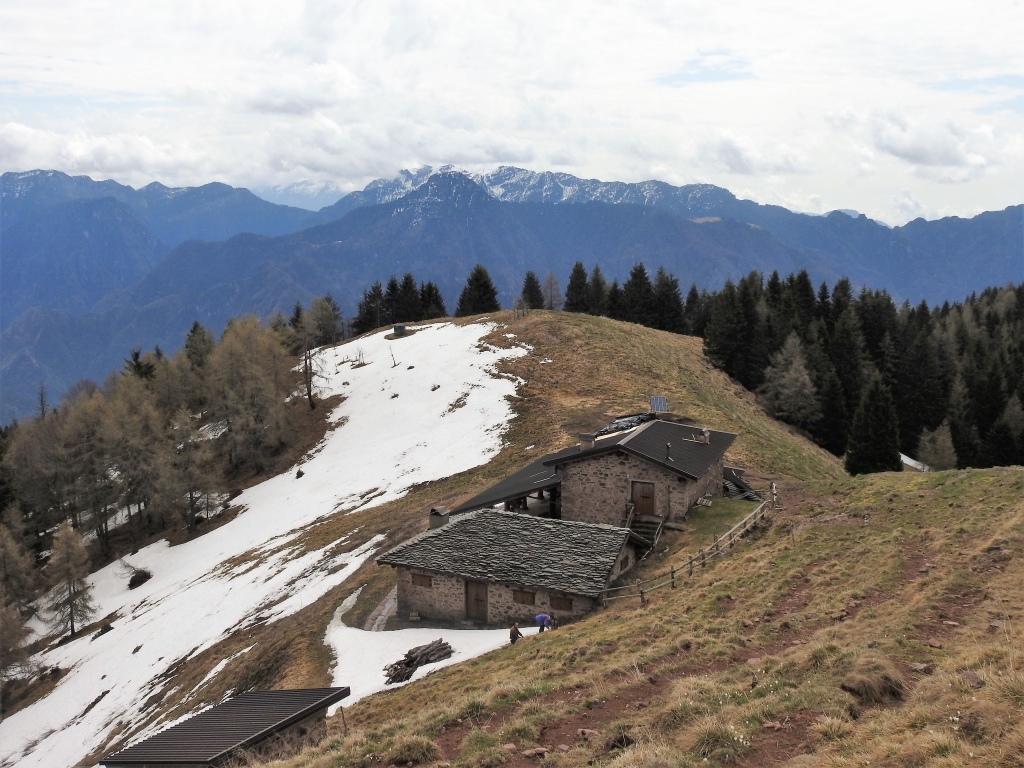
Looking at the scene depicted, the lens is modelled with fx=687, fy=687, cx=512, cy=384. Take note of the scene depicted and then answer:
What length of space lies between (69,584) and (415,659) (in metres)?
38.8

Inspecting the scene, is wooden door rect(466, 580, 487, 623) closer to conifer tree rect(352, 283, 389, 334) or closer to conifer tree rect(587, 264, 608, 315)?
conifer tree rect(587, 264, 608, 315)

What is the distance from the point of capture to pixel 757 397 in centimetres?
6725

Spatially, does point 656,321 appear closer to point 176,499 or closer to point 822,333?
point 822,333

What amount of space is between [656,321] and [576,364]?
113ft

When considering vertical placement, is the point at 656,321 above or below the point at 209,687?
above

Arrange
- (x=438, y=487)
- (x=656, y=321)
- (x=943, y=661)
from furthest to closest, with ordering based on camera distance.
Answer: (x=656, y=321) → (x=438, y=487) → (x=943, y=661)

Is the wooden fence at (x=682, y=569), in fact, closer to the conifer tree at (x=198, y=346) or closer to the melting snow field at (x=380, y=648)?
the melting snow field at (x=380, y=648)

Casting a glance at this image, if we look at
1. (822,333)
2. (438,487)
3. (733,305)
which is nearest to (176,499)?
(438,487)

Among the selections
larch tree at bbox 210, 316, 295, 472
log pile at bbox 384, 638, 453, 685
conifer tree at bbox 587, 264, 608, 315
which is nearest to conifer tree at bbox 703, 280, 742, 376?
conifer tree at bbox 587, 264, 608, 315

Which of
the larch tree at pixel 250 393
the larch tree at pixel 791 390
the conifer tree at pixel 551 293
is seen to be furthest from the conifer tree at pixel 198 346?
the larch tree at pixel 791 390

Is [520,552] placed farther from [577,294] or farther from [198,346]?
[577,294]

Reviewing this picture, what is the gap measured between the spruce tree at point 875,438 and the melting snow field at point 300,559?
83.3 feet

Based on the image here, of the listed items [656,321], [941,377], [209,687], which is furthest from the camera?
[656,321]

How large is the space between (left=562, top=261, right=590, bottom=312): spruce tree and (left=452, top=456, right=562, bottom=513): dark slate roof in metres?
68.4
